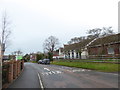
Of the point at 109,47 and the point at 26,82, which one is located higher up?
the point at 109,47

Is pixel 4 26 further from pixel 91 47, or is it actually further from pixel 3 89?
pixel 91 47

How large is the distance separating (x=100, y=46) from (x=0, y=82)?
109ft

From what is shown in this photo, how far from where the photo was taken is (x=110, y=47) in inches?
1517

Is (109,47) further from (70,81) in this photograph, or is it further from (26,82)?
(26,82)

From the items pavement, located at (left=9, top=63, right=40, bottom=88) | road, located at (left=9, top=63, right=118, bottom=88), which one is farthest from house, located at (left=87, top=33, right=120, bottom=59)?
pavement, located at (left=9, top=63, right=40, bottom=88)

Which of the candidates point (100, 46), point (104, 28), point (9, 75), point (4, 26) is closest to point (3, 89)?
point (9, 75)

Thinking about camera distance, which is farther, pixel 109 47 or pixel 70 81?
pixel 109 47

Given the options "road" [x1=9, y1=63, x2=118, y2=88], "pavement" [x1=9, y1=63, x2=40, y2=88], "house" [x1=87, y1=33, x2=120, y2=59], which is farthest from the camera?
"house" [x1=87, y1=33, x2=120, y2=59]

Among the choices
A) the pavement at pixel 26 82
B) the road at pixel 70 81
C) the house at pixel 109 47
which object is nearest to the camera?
the road at pixel 70 81

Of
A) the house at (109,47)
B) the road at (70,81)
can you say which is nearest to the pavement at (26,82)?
the road at (70,81)

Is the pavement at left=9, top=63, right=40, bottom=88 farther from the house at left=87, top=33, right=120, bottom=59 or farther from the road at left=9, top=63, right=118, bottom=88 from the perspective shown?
the house at left=87, top=33, right=120, bottom=59

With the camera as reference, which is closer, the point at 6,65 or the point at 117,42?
the point at 6,65

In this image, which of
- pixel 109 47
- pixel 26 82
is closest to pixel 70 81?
pixel 26 82

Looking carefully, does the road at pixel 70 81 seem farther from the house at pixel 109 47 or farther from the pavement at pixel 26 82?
the house at pixel 109 47
